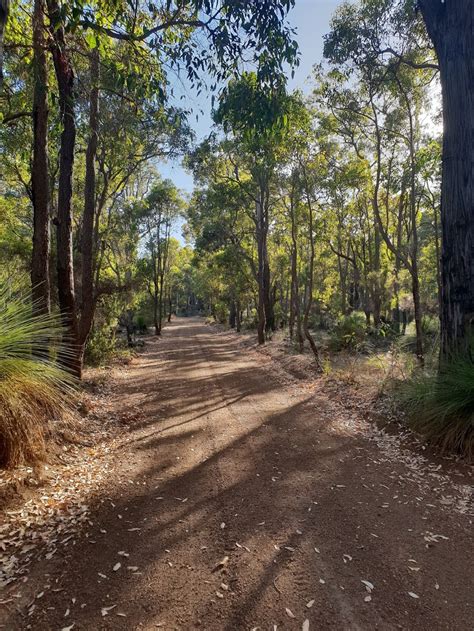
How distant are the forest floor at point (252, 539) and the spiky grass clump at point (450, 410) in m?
0.31

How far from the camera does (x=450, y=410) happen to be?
177 inches

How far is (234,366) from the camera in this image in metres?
12.4

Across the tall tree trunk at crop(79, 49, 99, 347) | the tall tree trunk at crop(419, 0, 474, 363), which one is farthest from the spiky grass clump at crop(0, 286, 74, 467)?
the tall tree trunk at crop(419, 0, 474, 363)

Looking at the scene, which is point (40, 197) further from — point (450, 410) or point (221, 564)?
point (450, 410)

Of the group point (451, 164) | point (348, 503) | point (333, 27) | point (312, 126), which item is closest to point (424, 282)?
point (312, 126)

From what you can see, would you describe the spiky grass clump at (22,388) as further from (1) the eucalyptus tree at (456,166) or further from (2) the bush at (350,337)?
(2) the bush at (350,337)

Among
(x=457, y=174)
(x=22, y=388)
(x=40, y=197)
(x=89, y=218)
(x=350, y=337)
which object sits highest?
(x=89, y=218)

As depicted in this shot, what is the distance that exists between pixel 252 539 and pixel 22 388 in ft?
9.40

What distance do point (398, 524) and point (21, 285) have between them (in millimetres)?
5128

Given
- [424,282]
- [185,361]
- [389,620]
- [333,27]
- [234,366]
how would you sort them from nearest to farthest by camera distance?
[389,620], [333,27], [234,366], [185,361], [424,282]

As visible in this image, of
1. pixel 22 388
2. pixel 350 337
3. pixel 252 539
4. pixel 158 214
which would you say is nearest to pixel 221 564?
pixel 252 539

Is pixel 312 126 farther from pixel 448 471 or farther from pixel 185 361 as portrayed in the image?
pixel 448 471

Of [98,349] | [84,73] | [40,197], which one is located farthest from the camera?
[98,349]

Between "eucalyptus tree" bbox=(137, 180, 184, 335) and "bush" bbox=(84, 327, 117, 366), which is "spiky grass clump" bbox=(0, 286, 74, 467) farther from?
"eucalyptus tree" bbox=(137, 180, 184, 335)
